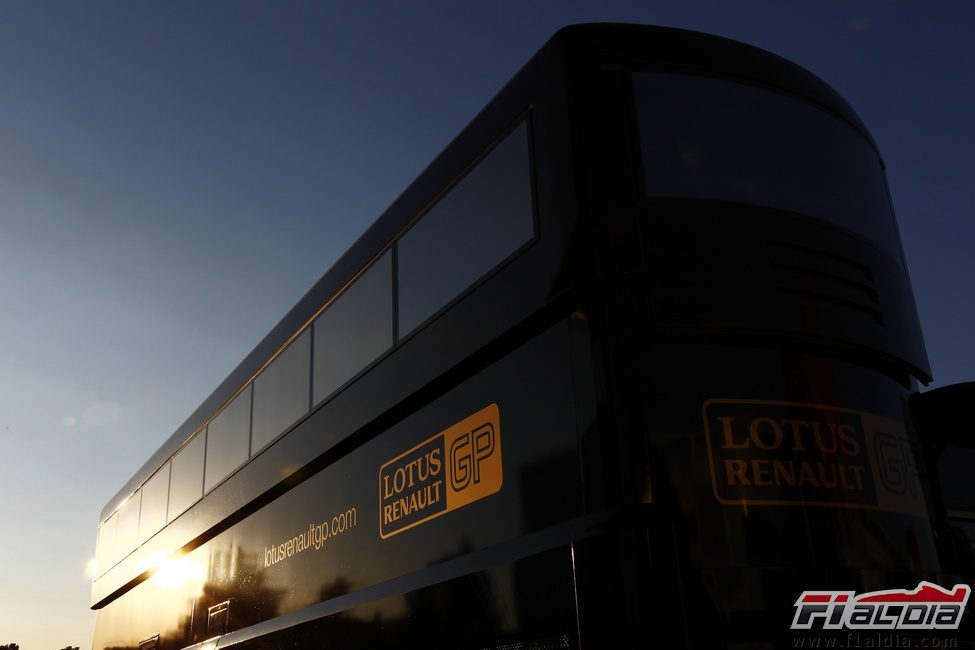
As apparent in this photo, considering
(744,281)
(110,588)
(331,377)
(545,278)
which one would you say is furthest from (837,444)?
(110,588)

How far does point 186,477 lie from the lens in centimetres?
805

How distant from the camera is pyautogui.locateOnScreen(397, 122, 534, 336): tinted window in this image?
3.95 metres

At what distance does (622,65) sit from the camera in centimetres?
389

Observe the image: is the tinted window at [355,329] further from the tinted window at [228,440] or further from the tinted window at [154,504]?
the tinted window at [154,504]

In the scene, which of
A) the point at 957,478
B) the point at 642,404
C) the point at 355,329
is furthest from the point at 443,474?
the point at 957,478

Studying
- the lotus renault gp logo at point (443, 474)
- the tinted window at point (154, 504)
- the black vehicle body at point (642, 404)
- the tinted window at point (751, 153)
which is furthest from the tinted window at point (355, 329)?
the tinted window at point (154, 504)

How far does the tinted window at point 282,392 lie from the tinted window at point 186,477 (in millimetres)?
1354

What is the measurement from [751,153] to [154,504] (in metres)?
7.06

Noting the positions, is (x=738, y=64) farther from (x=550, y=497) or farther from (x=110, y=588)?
(x=110, y=588)

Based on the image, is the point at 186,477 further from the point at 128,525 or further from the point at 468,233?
the point at 468,233

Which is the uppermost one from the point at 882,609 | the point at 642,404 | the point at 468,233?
the point at 468,233

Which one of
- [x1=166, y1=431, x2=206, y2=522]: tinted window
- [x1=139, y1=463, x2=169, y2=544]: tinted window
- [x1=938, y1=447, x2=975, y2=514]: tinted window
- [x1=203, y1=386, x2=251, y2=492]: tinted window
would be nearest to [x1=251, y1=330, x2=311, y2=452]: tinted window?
[x1=203, y1=386, x2=251, y2=492]: tinted window

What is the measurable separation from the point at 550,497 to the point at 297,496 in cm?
260

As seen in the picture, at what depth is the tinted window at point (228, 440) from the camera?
266 inches
